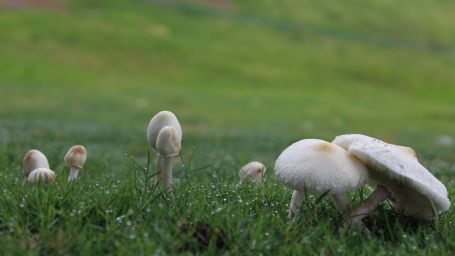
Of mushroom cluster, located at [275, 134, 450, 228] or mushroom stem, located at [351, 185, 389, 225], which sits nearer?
mushroom cluster, located at [275, 134, 450, 228]

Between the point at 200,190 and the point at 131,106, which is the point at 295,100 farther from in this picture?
the point at 200,190

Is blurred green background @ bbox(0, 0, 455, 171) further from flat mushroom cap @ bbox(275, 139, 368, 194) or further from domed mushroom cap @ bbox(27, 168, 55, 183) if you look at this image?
flat mushroom cap @ bbox(275, 139, 368, 194)

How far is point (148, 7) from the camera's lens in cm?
6038

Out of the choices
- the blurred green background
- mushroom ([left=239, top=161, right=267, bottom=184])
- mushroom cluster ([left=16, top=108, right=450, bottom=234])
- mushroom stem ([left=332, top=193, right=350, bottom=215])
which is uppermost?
mushroom cluster ([left=16, top=108, right=450, bottom=234])

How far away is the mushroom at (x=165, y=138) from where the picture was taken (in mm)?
3723

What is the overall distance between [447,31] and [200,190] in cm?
7847

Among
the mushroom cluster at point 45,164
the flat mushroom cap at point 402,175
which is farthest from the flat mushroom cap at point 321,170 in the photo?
the mushroom cluster at point 45,164

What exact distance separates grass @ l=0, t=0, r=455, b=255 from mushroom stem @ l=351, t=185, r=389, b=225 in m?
0.13

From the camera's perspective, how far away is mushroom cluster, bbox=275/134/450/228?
11.2 feet

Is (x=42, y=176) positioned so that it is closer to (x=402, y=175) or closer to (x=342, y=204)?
(x=342, y=204)

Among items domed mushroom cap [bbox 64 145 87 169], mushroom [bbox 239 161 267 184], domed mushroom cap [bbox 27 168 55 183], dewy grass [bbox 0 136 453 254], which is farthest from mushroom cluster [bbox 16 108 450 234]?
mushroom [bbox 239 161 267 184]

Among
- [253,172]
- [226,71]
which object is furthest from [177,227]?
[226,71]

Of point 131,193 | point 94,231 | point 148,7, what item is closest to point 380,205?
point 131,193

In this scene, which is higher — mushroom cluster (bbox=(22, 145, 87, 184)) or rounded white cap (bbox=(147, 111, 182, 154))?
rounded white cap (bbox=(147, 111, 182, 154))
